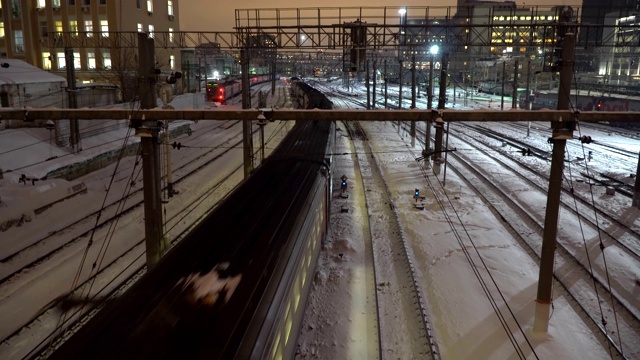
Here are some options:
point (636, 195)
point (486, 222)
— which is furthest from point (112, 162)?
point (636, 195)

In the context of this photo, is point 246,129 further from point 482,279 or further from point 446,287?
point 482,279

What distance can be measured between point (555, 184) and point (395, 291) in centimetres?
432

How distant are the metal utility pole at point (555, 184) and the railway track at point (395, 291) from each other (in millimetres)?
2145

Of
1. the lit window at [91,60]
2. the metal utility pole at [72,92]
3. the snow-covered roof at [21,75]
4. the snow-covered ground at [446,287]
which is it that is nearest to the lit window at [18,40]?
the lit window at [91,60]

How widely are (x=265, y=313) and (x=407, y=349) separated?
4.27 meters

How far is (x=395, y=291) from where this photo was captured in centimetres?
1107

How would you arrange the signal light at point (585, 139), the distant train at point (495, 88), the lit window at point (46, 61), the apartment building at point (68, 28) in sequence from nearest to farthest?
the signal light at point (585, 139) → the apartment building at point (68, 28) → the lit window at point (46, 61) → the distant train at point (495, 88)

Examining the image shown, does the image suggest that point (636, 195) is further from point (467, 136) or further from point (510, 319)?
point (467, 136)

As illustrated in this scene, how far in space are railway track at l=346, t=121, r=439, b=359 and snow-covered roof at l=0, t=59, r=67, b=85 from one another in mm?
18790

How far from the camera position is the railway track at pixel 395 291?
8945 mm

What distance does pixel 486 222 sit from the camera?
51.6ft

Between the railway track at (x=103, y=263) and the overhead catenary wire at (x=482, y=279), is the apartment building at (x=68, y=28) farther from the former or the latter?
the overhead catenary wire at (x=482, y=279)

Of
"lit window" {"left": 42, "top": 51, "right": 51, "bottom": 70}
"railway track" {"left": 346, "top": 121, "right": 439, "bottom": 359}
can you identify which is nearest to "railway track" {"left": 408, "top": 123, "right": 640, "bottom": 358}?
"railway track" {"left": 346, "top": 121, "right": 439, "bottom": 359}

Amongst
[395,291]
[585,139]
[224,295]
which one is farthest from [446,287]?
[224,295]
